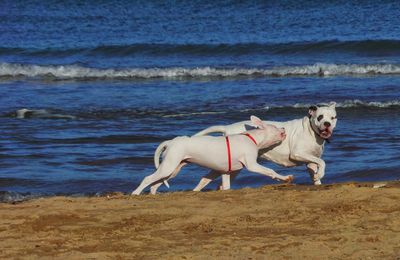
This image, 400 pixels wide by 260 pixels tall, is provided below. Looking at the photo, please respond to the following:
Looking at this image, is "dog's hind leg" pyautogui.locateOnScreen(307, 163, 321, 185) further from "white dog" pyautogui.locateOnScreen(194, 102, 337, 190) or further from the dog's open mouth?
the dog's open mouth

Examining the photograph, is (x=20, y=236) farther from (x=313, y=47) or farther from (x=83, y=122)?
(x=313, y=47)

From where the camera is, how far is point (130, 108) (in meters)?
19.0

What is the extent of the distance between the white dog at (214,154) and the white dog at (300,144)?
15.0 inches

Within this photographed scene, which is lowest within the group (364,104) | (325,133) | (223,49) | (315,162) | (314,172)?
(364,104)

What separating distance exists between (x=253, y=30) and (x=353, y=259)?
26431 millimetres

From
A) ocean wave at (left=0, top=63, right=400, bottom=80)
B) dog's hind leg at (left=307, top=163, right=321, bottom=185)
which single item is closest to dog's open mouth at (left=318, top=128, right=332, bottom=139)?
dog's hind leg at (left=307, top=163, right=321, bottom=185)

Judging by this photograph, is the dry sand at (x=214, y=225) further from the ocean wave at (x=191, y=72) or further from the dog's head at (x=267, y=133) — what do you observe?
the ocean wave at (x=191, y=72)

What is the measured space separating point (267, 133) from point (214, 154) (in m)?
0.71

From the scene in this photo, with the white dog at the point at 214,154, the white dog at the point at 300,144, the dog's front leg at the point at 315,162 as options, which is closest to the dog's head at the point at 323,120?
the white dog at the point at 300,144

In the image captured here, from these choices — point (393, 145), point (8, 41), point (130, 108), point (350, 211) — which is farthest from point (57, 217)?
point (8, 41)

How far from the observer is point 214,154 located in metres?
10.2

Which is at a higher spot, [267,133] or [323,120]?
[323,120]

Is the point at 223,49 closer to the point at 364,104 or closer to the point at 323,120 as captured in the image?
the point at 364,104

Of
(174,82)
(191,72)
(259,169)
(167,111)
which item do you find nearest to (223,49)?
(191,72)
